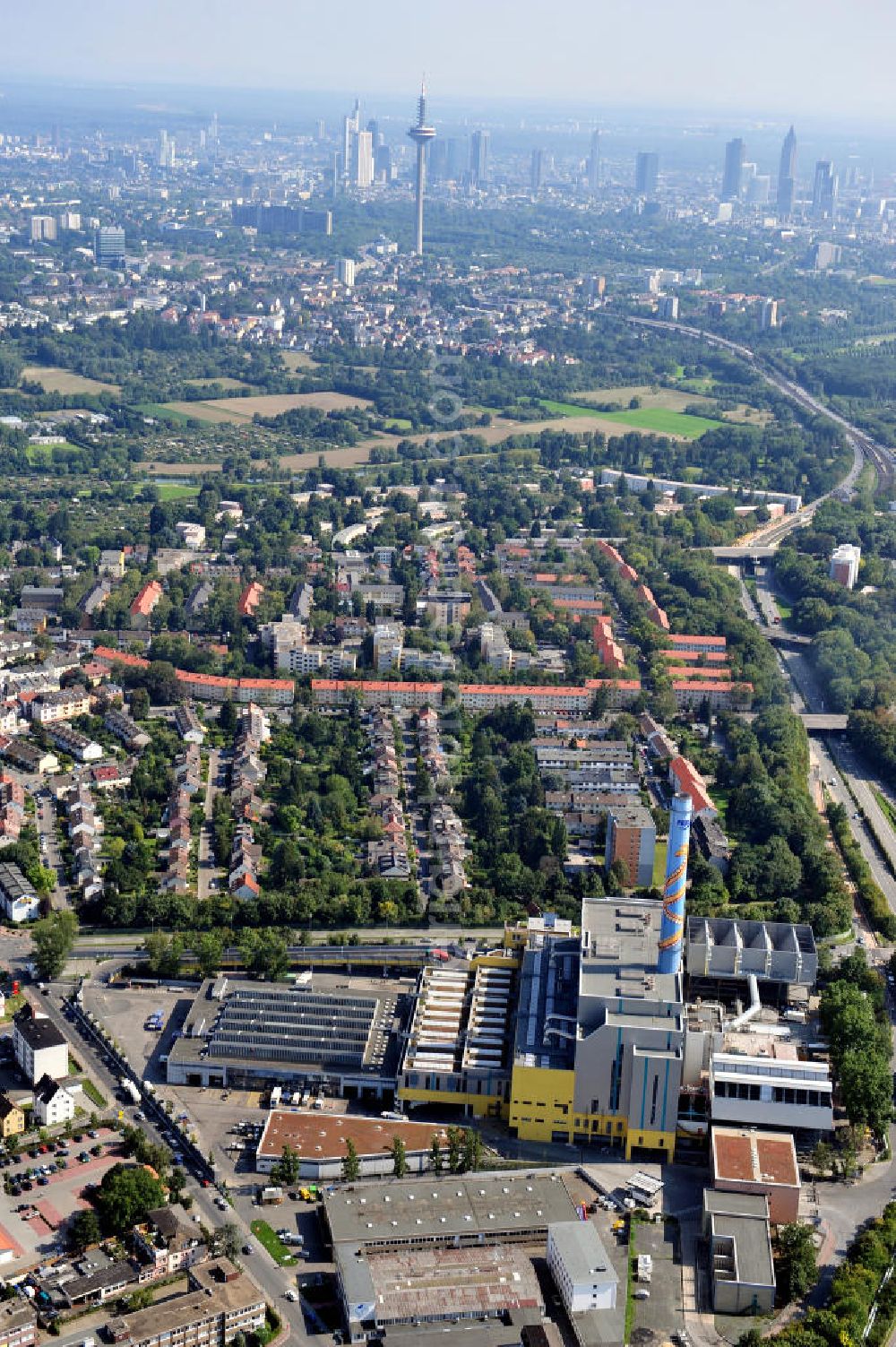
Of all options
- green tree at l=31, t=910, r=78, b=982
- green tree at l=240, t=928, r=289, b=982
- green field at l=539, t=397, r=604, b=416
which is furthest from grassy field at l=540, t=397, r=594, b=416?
green tree at l=31, t=910, r=78, b=982

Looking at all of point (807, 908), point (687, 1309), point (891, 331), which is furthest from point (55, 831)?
point (891, 331)

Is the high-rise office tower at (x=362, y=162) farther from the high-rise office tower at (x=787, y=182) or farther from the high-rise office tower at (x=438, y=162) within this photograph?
the high-rise office tower at (x=787, y=182)

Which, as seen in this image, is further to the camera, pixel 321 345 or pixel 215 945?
pixel 321 345

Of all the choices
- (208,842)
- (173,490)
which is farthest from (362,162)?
(208,842)

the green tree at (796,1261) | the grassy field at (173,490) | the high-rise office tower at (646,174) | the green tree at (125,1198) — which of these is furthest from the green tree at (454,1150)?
the high-rise office tower at (646,174)

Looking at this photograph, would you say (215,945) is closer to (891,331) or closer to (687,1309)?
(687,1309)

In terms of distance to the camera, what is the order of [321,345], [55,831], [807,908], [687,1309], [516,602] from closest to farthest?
[687,1309]
[807,908]
[55,831]
[516,602]
[321,345]

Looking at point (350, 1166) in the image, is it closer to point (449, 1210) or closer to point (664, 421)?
point (449, 1210)
